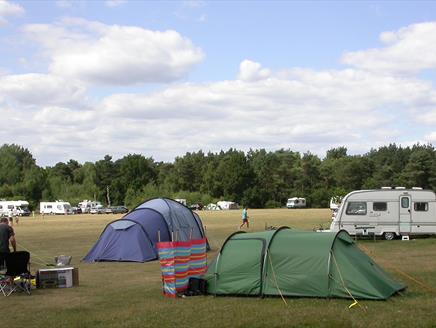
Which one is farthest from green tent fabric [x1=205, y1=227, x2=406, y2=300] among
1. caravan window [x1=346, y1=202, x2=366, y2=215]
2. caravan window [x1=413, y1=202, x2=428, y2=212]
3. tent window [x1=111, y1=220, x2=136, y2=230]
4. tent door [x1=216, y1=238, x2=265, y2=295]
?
caravan window [x1=346, y1=202, x2=366, y2=215]

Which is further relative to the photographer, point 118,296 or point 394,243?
point 394,243

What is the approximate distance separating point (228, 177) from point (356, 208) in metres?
94.0

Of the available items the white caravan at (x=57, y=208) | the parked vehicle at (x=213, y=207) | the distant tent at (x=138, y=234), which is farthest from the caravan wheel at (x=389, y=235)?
the parked vehicle at (x=213, y=207)

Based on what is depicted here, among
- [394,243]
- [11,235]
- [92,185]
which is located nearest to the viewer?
[11,235]

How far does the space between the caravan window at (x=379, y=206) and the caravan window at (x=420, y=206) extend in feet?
4.37

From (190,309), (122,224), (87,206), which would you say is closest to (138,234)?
(122,224)

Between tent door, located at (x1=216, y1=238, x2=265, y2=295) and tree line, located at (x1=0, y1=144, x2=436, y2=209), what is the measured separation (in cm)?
9685

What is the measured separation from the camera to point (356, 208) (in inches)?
1165

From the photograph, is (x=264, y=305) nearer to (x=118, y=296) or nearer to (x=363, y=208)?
(x=118, y=296)

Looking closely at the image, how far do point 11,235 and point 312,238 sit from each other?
777cm

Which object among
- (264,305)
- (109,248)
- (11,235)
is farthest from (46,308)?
(109,248)

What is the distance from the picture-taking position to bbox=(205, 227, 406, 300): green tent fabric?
1305 centimetres

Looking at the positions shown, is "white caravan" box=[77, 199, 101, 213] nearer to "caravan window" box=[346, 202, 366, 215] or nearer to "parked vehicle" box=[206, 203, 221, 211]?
"parked vehicle" box=[206, 203, 221, 211]

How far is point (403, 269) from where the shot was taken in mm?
18359
